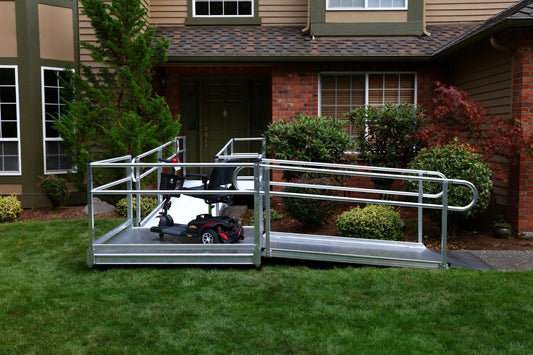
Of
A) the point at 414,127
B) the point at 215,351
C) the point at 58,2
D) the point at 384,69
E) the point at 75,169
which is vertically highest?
the point at 58,2

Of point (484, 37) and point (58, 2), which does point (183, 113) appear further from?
point (484, 37)

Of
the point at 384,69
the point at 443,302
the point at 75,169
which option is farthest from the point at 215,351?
the point at 384,69

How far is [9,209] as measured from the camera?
9547mm

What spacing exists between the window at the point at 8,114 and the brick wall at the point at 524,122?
867 cm

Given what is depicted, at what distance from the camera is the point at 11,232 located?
27.5ft

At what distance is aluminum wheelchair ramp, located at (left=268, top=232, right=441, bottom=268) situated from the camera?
609 cm

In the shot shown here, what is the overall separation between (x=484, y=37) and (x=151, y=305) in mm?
6571

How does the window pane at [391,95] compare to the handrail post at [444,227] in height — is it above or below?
above

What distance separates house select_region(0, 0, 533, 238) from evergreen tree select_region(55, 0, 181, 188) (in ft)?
2.91

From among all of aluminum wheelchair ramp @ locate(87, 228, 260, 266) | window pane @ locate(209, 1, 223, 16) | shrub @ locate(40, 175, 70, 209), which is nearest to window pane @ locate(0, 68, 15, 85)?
shrub @ locate(40, 175, 70, 209)

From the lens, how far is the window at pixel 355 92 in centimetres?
1141

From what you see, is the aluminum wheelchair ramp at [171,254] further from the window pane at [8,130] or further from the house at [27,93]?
the window pane at [8,130]

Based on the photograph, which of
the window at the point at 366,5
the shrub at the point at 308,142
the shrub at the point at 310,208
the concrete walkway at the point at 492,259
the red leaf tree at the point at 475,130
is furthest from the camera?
the window at the point at 366,5

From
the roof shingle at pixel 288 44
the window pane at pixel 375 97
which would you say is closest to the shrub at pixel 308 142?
the roof shingle at pixel 288 44
